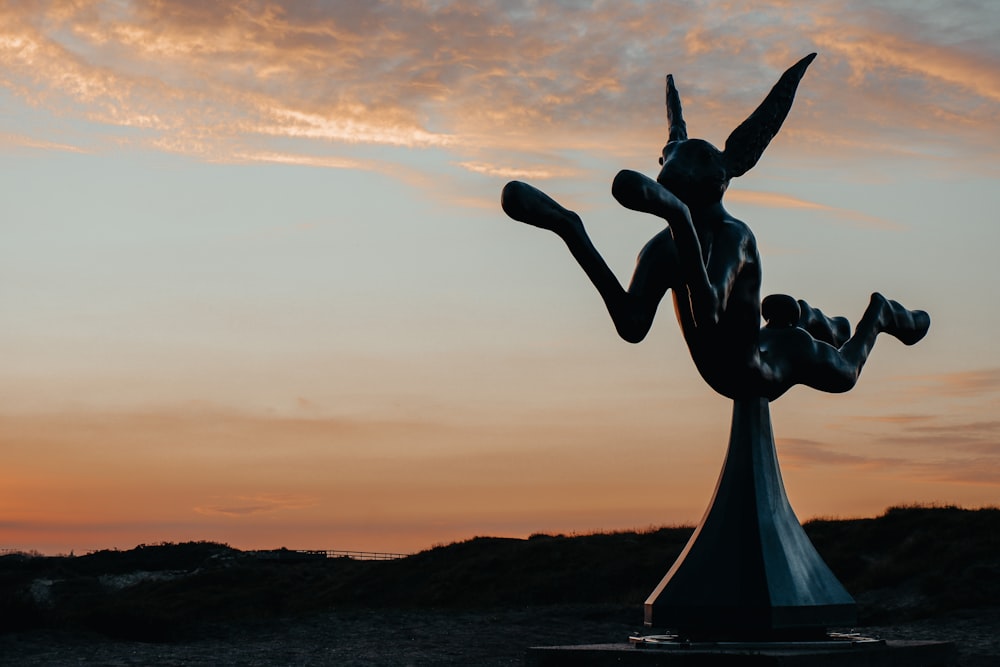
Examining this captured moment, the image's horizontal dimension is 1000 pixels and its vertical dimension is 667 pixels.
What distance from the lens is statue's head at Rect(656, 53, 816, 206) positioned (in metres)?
7.77

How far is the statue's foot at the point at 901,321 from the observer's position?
9.31 m

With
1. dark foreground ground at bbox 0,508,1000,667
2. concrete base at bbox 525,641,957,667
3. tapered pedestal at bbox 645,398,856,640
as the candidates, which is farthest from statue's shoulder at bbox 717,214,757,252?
dark foreground ground at bbox 0,508,1000,667

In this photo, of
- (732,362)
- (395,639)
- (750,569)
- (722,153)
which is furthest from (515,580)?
(722,153)

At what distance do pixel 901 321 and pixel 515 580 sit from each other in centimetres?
1280

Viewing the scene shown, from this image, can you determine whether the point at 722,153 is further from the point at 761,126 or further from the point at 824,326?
the point at 824,326

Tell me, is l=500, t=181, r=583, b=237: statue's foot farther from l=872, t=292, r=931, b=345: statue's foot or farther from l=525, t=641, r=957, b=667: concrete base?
l=872, t=292, r=931, b=345: statue's foot

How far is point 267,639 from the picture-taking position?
1415 cm

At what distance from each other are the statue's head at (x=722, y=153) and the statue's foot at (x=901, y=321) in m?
2.03

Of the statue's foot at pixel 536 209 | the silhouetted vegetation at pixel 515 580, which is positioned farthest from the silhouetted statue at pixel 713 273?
the silhouetted vegetation at pixel 515 580

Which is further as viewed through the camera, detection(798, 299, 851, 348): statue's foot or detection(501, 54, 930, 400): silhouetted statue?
detection(798, 299, 851, 348): statue's foot

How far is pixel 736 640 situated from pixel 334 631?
27.1ft

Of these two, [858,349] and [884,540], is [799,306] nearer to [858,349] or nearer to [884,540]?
[858,349]

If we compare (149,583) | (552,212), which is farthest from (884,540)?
(149,583)

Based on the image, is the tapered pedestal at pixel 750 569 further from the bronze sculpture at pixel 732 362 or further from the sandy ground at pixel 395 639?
the sandy ground at pixel 395 639
